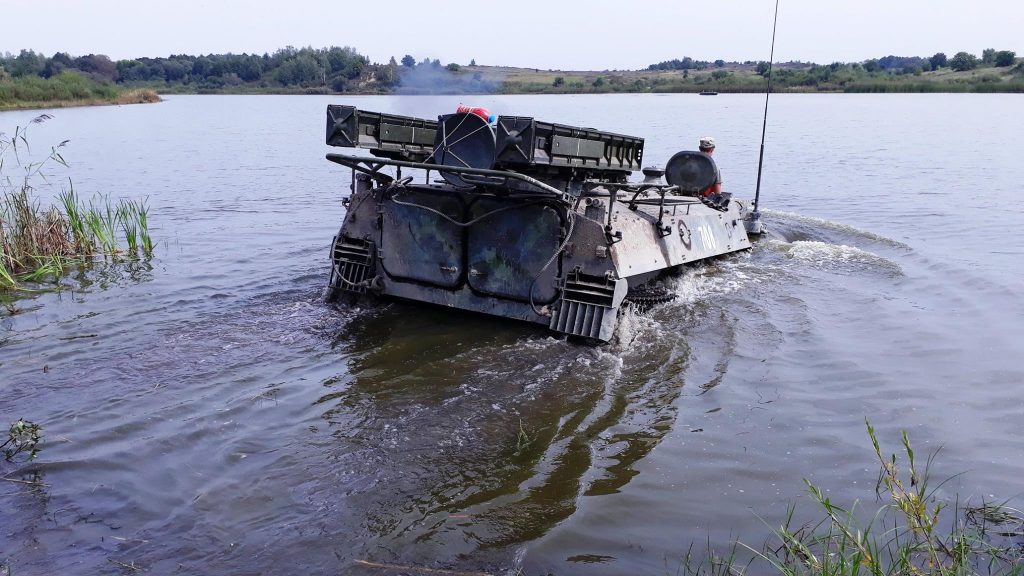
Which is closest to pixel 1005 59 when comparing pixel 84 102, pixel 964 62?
pixel 964 62

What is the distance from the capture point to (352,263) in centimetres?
889

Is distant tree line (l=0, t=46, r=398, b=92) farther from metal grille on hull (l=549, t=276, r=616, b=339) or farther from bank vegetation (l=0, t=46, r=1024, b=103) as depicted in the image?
metal grille on hull (l=549, t=276, r=616, b=339)

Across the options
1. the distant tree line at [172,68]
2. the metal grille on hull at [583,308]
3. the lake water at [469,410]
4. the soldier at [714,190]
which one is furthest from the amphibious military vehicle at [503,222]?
the distant tree line at [172,68]

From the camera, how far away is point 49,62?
8319cm

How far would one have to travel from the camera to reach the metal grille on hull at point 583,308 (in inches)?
301

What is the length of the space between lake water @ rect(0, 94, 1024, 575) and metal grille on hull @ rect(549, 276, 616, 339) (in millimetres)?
216

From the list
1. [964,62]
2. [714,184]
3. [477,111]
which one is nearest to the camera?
[477,111]

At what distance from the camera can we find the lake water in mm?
4695

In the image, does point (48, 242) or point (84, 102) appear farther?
point (84, 102)

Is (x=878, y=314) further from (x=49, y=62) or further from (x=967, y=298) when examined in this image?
(x=49, y=62)

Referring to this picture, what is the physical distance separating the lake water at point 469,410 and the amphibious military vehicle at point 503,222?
1.22ft

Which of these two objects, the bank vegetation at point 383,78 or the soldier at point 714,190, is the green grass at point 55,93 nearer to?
the bank vegetation at point 383,78

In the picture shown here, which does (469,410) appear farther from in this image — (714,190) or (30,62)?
Result: (30,62)

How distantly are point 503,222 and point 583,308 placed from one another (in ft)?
3.72
